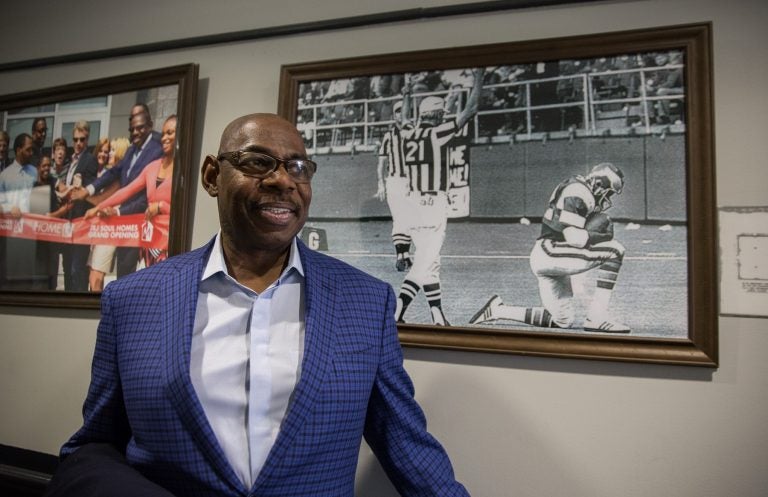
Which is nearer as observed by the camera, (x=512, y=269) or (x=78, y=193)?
(x=512, y=269)

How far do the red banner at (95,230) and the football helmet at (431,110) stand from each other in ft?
2.34

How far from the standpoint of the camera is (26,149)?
1.32m

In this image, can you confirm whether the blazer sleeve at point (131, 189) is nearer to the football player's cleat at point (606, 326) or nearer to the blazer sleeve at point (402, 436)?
the blazer sleeve at point (402, 436)

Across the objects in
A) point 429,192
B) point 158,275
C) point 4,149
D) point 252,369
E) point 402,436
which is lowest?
point 402,436

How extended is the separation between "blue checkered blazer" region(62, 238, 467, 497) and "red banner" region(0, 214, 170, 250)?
460mm

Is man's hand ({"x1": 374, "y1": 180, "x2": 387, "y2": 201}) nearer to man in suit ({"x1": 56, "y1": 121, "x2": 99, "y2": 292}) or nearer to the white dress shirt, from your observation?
the white dress shirt

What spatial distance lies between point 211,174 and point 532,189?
642 millimetres

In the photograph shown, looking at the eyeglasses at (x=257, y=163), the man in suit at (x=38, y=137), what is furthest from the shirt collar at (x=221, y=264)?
the man in suit at (x=38, y=137)

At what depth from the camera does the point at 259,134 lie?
0.71 meters

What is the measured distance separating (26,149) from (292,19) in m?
0.93

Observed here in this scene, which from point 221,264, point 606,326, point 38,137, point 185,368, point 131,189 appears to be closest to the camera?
point 185,368

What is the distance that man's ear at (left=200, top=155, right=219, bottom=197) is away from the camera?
0.76 metres

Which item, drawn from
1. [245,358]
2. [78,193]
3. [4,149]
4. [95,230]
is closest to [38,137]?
[4,149]

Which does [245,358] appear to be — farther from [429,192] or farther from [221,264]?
[429,192]
